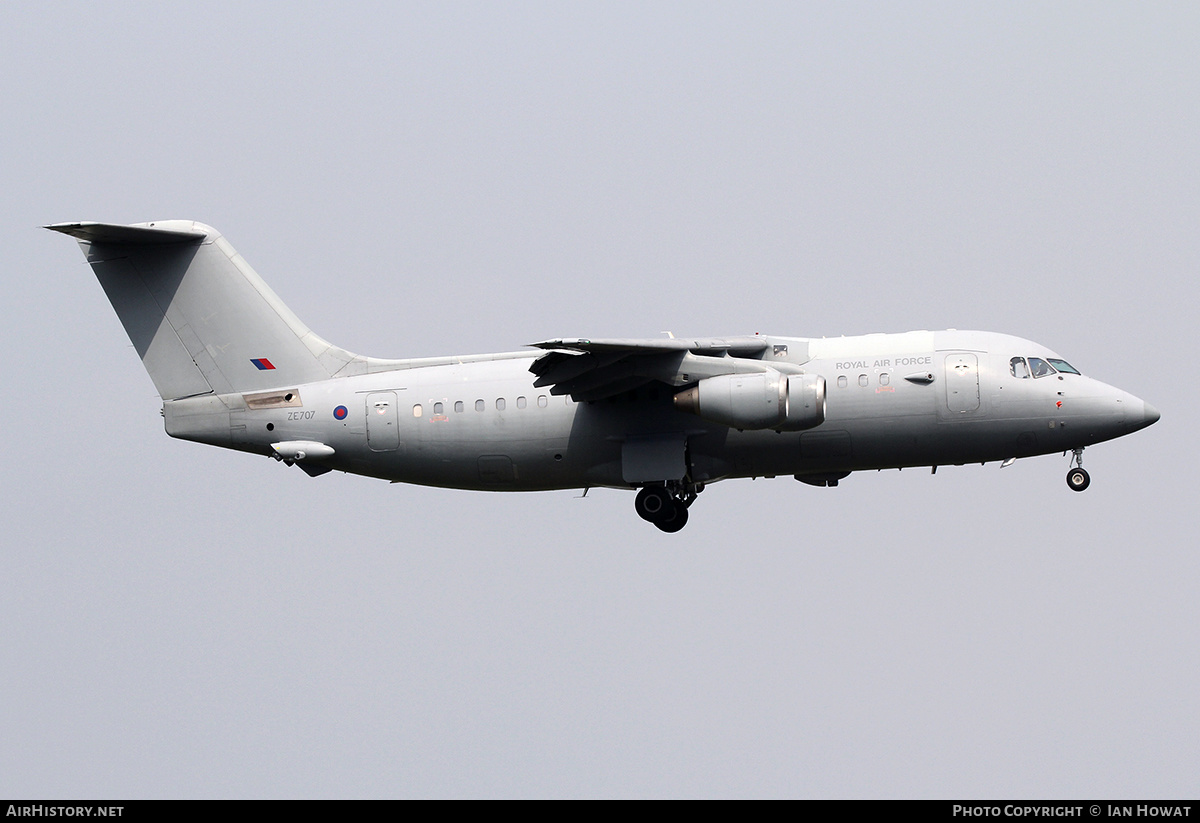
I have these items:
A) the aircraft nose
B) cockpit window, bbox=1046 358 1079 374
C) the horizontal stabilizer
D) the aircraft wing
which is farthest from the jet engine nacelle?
the horizontal stabilizer

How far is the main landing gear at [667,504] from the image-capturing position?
27.8 meters

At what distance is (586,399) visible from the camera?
27.3 metres

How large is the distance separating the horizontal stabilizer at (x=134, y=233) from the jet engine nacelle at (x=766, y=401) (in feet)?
31.0

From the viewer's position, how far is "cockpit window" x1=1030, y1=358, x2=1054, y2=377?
26.7 meters

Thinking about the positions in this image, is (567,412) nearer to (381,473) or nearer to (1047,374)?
(381,473)

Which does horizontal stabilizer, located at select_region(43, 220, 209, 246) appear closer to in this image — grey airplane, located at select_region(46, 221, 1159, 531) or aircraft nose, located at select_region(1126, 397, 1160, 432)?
grey airplane, located at select_region(46, 221, 1159, 531)

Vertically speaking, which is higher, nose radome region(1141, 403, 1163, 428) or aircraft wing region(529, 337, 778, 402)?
aircraft wing region(529, 337, 778, 402)

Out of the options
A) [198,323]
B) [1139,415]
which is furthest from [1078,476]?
[198,323]

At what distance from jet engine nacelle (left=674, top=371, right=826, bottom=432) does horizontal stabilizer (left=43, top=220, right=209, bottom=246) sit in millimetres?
9439

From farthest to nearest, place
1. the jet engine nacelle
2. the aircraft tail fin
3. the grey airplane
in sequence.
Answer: the aircraft tail fin
the grey airplane
the jet engine nacelle

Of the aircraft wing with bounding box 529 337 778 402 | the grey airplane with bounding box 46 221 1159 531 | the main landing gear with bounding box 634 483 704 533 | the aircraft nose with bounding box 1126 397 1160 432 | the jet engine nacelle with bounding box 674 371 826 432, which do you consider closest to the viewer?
the jet engine nacelle with bounding box 674 371 826 432

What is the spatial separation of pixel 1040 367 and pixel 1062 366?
0.42 m

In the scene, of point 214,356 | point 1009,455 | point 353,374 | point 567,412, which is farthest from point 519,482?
point 1009,455

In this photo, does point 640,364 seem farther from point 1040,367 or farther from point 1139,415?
point 1139,415
